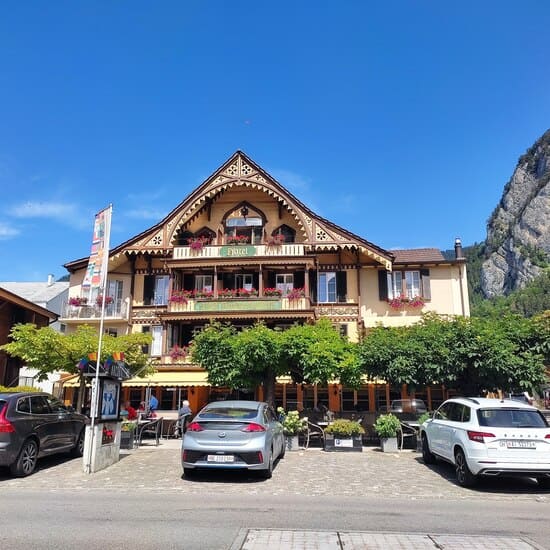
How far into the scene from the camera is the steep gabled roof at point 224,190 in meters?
28.9

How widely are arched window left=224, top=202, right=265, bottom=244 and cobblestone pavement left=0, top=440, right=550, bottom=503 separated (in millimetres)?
18221

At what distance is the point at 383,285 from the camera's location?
94.3ft

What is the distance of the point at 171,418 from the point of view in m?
21.9

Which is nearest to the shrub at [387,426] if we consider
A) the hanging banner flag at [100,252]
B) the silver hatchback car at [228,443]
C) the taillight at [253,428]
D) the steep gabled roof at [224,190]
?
the silver hatchback car at [228,443]

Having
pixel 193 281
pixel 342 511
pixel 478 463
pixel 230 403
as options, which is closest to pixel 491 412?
pixel 478 463

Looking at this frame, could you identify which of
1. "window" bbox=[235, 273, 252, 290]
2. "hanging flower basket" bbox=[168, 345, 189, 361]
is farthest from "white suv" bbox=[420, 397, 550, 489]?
"window" bbox=[235, 273, 252, 290]

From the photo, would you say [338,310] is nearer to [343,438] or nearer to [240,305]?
[240,305]

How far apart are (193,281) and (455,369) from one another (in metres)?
17.4

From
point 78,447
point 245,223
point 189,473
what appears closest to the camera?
point 189,473

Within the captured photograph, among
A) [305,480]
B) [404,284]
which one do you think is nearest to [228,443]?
[305,480]

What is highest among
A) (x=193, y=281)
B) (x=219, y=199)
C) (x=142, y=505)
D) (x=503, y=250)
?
(x=503, y=250)

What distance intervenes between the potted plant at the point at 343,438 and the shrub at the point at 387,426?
0.62 m

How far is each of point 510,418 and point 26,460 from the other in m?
10.2

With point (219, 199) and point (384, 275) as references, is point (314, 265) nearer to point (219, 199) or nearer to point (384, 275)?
point (384, 275)
